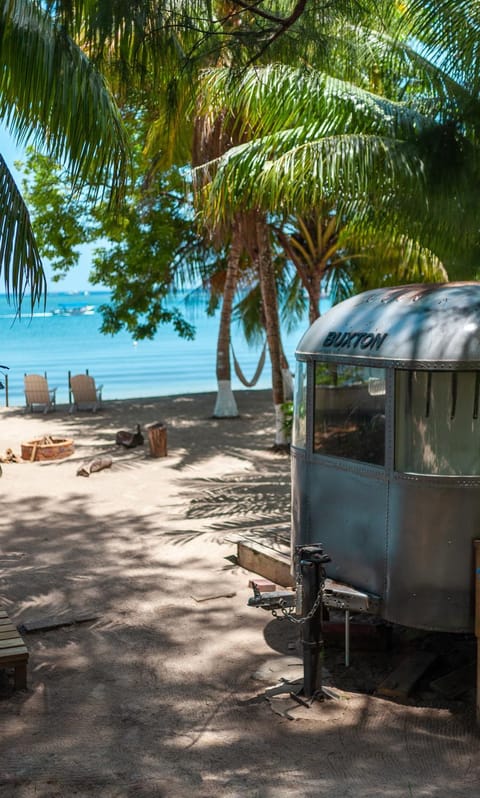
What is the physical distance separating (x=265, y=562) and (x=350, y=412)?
2645mm

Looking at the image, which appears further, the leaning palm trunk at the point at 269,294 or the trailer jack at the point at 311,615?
the leaning palm trunk at the point at 269,294

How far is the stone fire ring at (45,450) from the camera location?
15812 mm

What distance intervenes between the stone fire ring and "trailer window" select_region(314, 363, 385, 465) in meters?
9.13

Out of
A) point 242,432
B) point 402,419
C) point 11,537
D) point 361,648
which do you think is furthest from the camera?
point 242,432

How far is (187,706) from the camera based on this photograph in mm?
6461

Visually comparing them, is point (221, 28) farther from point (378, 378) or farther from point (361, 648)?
point (361, 648)

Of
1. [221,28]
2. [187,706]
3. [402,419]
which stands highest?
[221,28]

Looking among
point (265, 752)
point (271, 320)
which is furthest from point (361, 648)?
point (271, 320)

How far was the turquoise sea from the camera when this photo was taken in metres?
42.4

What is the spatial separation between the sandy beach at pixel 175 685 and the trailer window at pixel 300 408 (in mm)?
1708

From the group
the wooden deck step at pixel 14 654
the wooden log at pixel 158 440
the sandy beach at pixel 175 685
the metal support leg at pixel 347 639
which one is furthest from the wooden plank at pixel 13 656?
the wooden log at pixel 158 440

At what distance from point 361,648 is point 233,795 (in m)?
2.50

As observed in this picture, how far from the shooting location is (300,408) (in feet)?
25.2

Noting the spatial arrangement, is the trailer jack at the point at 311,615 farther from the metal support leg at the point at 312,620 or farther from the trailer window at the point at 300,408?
the trailer window at the point at 300,408
